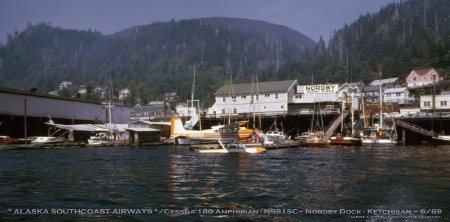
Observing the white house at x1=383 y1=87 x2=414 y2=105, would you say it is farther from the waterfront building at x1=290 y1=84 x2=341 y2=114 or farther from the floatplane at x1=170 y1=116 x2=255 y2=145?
the floatplane at x1=170 y1=116 x2=255 y2=145

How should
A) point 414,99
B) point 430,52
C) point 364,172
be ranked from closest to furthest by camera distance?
point 364,172, point 414,99, point 430,52

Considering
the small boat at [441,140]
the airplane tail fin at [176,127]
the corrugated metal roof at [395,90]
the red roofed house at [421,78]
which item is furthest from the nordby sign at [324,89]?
the red roofed house at [421,78]

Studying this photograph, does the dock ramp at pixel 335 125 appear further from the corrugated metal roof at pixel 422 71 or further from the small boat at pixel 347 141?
the corrugated metal roof at pixel 422 71

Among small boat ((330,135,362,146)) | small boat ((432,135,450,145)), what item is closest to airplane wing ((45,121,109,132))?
small boat ((330,135,362,146))

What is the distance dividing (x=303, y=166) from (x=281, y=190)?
40.7ft

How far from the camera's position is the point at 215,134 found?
180ft

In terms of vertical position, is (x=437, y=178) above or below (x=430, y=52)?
below

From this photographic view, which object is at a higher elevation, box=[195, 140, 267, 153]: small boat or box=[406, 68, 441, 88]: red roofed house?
box=[406, 68, 441, 88]: red roofed house

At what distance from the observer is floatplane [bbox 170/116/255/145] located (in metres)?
54.1

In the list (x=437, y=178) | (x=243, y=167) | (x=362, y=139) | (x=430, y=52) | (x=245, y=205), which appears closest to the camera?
(x=245, y=205)

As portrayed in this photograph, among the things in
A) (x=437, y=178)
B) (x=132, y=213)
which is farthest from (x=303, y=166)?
(x=132, y=213)

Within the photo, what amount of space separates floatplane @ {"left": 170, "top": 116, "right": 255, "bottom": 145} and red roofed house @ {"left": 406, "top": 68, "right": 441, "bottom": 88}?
358 feet

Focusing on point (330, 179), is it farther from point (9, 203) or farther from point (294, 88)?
point (294, 88)

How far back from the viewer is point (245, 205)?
17.1 m
